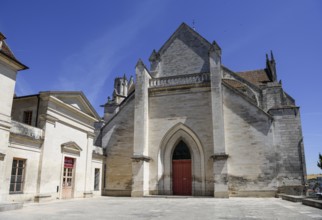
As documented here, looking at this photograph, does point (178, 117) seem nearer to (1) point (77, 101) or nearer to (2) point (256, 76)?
(1) point (77, 101)

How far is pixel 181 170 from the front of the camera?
663 inches

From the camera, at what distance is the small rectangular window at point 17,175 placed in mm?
10732

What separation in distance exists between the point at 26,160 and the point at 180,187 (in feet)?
29.7

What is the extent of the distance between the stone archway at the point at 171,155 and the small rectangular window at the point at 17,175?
25.9 ft

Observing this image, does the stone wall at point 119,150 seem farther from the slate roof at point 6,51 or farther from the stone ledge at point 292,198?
the stone ledge at point 292,198

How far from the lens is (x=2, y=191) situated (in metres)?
9.90

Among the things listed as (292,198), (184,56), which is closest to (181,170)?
(292,198)

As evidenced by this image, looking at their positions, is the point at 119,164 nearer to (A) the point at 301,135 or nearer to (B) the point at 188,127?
(B) the point at 188,127

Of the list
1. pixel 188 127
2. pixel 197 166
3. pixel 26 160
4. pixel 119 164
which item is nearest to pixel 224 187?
pixel 197 166

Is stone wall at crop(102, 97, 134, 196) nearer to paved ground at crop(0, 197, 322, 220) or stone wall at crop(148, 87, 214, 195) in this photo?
stone wall at crop(148, 87, 214, 195)

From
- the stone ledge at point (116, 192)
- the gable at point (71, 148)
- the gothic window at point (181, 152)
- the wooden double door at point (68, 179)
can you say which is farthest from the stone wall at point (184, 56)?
the wooden double door at point (68, 179)

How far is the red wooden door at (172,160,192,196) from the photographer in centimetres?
1647

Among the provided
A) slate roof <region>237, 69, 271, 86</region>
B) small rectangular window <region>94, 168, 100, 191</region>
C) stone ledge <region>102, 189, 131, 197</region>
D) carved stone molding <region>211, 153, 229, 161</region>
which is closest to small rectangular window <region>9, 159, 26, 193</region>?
small rectangular window <region>94, 168, 100, 191</region>

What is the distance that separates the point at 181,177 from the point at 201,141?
261 centimetres
